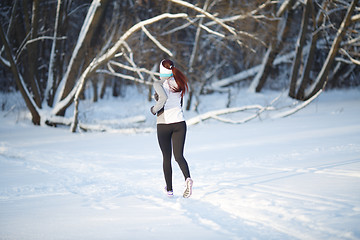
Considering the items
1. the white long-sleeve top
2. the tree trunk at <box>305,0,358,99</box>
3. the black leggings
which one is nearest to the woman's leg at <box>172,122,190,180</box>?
the black leggings

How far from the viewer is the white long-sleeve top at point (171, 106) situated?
484cm

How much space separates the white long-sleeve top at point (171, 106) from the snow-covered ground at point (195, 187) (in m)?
1.06

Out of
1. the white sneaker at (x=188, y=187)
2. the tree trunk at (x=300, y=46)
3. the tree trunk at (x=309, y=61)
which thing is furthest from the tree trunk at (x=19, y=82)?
the tree trunk at (x=309, y=61)

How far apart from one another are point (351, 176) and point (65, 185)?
4.39 metres

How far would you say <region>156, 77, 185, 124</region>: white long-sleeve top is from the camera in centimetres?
484

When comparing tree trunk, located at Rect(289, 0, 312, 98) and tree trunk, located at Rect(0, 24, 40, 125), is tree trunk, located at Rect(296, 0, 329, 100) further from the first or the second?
tree trunk, located at Rect(0, 24, 40, 125)

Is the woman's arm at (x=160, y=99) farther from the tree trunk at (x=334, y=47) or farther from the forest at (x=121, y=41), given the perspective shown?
the tree trunk at (x=334, y=47)

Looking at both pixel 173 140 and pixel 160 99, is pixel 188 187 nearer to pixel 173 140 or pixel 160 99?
pixel 173 140

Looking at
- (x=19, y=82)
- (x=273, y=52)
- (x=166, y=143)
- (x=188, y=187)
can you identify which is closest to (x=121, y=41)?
(x=19, y=82)

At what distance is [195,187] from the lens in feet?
18.2

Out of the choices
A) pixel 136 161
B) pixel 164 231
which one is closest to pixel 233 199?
pixel 164 231

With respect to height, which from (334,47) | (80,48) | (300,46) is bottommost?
(80,48)

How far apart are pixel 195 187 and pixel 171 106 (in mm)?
1394

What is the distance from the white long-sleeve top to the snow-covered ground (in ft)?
3.48
